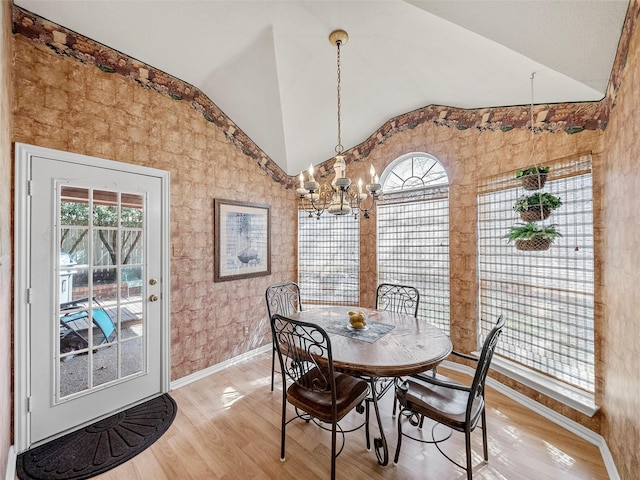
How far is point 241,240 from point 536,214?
3027 mm

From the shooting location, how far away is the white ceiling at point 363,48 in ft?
5.42

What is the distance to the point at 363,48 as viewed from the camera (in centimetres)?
237

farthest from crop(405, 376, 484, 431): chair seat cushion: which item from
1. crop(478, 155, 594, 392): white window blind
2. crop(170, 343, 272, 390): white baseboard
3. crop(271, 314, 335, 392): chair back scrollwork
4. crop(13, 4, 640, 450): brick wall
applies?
crop(170, 343, 272, 390): white baseboard

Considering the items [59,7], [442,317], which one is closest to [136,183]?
[59,7]

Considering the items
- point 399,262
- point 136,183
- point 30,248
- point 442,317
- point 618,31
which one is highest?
point 618,31

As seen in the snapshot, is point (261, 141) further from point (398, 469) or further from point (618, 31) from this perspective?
point (398, 469)

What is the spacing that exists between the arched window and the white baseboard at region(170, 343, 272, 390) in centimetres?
192

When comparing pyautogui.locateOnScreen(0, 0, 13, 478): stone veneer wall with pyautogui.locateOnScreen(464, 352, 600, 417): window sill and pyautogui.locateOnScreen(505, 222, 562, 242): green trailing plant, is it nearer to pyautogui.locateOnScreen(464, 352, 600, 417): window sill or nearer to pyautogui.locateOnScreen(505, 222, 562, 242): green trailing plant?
pyautogui.locateOnScreen(505, 222, 562, 242): green trailing plant

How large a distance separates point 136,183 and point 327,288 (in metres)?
2.76

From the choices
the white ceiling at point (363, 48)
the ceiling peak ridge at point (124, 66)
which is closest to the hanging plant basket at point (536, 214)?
the white ceiling at point (363, 48)

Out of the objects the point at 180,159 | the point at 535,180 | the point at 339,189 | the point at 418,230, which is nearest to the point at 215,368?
the point at 180,159

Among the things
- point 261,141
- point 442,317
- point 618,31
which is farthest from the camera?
point 261,141

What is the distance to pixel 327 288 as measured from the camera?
4.17 m

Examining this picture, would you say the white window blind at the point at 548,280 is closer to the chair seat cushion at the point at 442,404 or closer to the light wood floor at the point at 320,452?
the light wood floor at the point at 320,452
